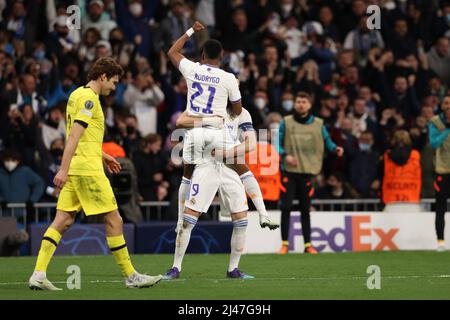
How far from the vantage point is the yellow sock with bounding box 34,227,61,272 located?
12430 mm

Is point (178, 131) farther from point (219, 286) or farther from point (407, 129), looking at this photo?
point (219, 286)

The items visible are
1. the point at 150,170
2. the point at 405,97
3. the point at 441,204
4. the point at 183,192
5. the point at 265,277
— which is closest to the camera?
the point at 265,277

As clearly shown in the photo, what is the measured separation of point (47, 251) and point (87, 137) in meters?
1.24

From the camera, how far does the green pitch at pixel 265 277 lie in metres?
12.0

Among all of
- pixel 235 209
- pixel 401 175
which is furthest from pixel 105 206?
pixel 401 175

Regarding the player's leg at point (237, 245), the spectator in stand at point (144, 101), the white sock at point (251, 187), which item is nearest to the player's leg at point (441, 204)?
the white sock at point (251, 187)

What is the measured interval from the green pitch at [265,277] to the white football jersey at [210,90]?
1.97 metres

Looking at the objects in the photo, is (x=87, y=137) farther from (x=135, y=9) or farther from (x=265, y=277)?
(x=135, y=9)

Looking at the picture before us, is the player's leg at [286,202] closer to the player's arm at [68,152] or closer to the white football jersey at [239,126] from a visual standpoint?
the white football jersey at [239,126]

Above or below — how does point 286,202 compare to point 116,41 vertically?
below

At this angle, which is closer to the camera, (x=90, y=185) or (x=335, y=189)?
(x=90, y=185)

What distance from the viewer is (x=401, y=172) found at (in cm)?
2170

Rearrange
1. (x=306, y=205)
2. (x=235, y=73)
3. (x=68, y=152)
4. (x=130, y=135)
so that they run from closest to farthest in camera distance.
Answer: (x=68, y=152)
(x=306, y=205)
(x=130, y=135)
(x=235, y=73)
